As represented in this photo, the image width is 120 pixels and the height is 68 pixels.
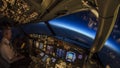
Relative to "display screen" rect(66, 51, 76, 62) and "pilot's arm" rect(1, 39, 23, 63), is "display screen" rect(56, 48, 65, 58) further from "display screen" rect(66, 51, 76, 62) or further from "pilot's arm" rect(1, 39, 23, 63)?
"pilot's arm" rect(1, 39, 23, 63)

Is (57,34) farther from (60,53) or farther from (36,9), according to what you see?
(36,9)

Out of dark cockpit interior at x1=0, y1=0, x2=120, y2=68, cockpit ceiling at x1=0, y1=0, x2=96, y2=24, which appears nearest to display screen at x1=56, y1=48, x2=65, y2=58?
dark cockpit interior at x1=0, y1=0, x2=120, y2=68

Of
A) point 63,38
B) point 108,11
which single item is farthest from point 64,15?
point 108,11

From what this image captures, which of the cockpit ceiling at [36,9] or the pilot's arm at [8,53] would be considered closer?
the cockpit ceiling at [36,9]

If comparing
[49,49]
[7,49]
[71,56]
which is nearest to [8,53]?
[7,49]

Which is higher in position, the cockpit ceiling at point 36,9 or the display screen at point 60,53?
the cockpit ceiling at point 36,9

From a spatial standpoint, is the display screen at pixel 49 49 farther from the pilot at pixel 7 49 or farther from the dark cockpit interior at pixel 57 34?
the pilot at pixel 7 49

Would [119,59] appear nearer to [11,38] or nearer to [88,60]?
[88,60]

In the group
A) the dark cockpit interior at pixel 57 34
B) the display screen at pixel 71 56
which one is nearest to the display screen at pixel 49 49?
the dark cockpit interior at pixel 57 34
